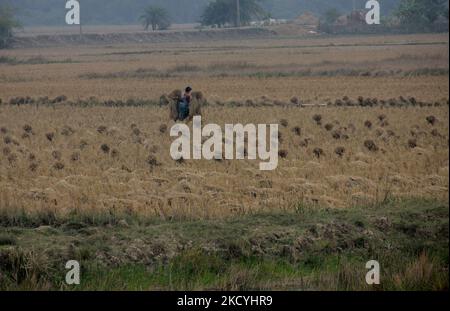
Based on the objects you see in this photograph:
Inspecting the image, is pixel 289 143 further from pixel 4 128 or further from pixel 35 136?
pixel 4 128

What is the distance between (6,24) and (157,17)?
1241cm

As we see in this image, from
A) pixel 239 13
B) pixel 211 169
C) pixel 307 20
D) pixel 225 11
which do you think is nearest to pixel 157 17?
pixel 225 11

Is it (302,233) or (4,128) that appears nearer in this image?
(302,233)

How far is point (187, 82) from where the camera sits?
35.8 meters

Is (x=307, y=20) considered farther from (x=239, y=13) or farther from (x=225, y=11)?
(x=225, y=11)

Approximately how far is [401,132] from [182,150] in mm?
5082

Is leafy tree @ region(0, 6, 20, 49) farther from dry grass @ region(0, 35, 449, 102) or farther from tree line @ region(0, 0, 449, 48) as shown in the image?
dry grass @ region(0, 35, 449, 102)

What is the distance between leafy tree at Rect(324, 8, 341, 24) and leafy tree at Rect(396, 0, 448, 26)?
706 centimetres

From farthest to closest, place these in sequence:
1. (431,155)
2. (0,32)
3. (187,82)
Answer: (0,32) < (187,82) < (431,155)

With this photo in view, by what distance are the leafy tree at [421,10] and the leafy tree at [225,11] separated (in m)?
7.85

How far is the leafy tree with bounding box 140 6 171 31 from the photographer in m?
35.1

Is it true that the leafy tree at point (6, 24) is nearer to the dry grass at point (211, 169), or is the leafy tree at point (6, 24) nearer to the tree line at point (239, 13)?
the tree line at point (239, 13)

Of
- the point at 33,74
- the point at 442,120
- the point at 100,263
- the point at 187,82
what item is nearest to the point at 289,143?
the point at 442,120

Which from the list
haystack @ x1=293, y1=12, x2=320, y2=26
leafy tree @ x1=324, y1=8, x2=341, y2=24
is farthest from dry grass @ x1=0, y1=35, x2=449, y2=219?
haystack @ x1=293, y1=12, x2=320, y2=26
